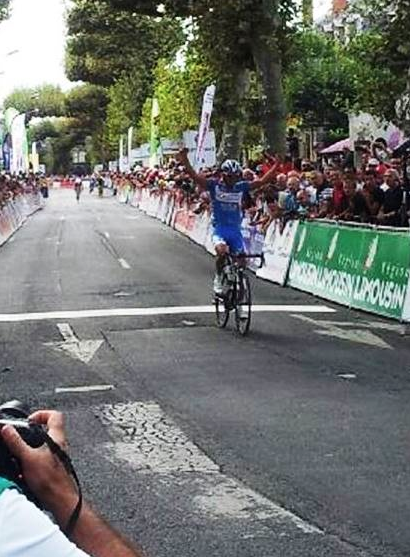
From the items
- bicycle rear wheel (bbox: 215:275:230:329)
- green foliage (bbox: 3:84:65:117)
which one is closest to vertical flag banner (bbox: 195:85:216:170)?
bicycle rear wheel (bbox: 215:275:230:329)

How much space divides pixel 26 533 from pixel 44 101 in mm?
138223

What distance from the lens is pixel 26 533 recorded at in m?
1.93

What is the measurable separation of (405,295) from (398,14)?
14.2 feet

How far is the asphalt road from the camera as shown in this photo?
6.02 metres

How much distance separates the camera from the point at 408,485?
6.72 meters

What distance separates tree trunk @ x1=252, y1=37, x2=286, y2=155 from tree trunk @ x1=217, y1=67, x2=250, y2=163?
3.04 meters

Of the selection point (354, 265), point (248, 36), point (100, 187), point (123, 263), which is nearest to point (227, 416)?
point (354, 265)

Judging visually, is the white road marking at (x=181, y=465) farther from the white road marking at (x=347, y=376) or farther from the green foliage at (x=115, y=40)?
the green foliage at (x=115, y=40)

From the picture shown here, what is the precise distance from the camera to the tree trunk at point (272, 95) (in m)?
30.1

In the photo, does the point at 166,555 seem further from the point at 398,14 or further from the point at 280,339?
the point at 398,14

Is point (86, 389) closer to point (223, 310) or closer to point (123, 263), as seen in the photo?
point (223, 310)

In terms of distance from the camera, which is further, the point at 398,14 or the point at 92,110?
the point at 92,110

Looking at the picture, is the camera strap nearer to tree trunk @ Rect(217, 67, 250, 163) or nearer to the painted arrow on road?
the painted arrow on road

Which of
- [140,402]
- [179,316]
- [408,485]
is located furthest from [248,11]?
[408,485]
